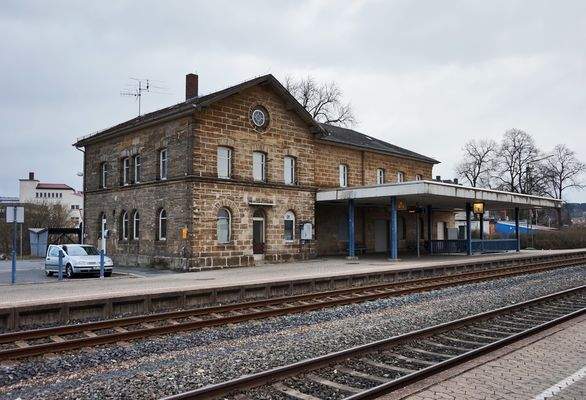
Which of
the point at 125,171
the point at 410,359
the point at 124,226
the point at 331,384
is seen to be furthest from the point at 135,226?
the point at 331,384

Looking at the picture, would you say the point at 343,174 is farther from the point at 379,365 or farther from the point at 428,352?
the point at 379,365

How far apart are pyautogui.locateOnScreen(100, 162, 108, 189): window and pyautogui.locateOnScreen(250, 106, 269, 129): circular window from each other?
973 cm

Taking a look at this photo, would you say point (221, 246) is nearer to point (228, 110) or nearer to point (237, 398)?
point (228, 110)

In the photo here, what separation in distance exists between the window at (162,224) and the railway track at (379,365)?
53.8 feet

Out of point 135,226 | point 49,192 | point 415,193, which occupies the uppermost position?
point 49,192

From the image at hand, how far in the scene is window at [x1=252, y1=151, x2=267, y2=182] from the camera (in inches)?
987

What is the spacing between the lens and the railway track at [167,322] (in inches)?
347

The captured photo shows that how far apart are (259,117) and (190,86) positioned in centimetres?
620

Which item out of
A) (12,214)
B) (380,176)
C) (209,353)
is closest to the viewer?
(209,353)

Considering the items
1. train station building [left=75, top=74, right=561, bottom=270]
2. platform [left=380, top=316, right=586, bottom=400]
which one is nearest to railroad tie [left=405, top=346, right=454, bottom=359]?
platform [left=380, top=316, right=586, bottom=400]

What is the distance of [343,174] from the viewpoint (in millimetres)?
31516

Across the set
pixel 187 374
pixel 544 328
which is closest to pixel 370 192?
pixel 544 328

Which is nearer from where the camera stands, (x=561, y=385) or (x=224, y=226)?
(x=561, y=385)

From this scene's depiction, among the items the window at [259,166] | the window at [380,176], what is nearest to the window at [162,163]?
the window at [259,166]
